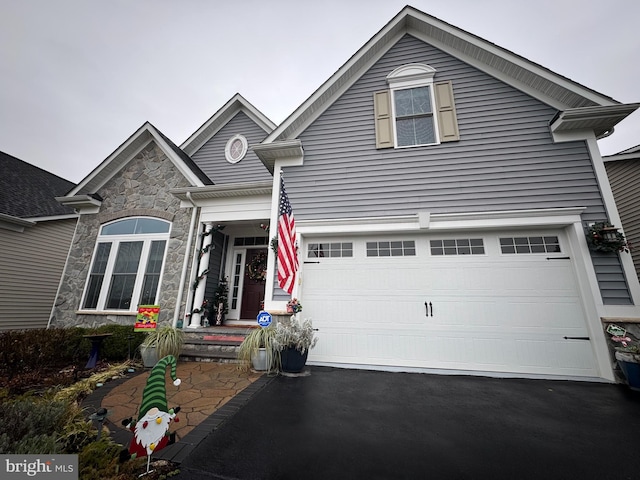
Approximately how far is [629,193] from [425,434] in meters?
10.0

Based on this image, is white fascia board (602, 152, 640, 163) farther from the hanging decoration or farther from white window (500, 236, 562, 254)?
white window (500, 236, 562, 254)

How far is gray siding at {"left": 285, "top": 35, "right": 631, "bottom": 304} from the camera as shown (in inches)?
178

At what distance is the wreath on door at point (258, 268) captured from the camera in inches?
280

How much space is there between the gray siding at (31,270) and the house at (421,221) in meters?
2.40

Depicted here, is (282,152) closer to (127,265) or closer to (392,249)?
(392,249)

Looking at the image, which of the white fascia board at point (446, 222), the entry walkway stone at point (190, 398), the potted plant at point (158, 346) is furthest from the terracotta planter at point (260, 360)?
the white fascia board at point (446, 222)

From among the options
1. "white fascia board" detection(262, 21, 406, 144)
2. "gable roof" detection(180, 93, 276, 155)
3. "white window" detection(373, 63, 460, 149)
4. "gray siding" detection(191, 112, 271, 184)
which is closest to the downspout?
"gray siding" detection(191, 112, 271, 184)

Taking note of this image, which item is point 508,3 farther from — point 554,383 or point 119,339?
point 119,339

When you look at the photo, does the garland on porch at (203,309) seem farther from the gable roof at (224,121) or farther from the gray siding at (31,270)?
the gray siding at (31,270)

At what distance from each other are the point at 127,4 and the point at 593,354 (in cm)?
1342

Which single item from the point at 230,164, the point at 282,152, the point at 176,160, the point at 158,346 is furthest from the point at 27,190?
the point at 282,152

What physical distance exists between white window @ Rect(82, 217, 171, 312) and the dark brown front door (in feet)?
7.18

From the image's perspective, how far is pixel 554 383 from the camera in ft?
12.3

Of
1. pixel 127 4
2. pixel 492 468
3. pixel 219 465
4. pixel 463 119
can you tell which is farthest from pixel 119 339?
pixel 127 4
